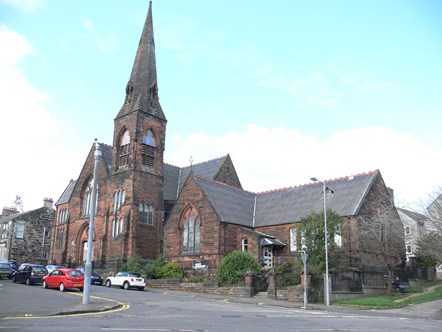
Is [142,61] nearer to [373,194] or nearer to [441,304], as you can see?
[373,194]

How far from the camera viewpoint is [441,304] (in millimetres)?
27562

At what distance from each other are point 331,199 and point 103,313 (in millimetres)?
28442

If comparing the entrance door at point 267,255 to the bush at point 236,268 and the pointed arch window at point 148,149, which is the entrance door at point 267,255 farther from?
the pointed arch window at point 148,149

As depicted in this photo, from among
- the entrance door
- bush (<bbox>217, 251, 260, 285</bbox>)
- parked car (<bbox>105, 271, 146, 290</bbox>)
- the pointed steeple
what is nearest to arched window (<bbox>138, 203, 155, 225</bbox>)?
the pointed steeple

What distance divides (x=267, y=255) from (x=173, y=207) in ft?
32.5

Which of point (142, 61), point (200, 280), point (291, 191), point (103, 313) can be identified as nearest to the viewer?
point (103, 313)

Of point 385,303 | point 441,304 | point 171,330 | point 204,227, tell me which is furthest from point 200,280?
point 171,330

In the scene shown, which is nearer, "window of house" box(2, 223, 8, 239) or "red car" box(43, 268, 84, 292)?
"red car" box(43, 268, 84, 292)

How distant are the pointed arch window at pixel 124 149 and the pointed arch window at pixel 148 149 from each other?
1732 millimetres

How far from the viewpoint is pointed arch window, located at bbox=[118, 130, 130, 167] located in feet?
160

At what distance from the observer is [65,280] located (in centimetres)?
2812

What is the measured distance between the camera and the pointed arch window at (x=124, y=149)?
160ft

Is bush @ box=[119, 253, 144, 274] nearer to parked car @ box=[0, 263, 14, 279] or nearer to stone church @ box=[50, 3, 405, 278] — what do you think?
stone church @ box=[50, 3, 405, 278]

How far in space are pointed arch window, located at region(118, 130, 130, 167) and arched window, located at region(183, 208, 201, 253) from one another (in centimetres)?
1008
